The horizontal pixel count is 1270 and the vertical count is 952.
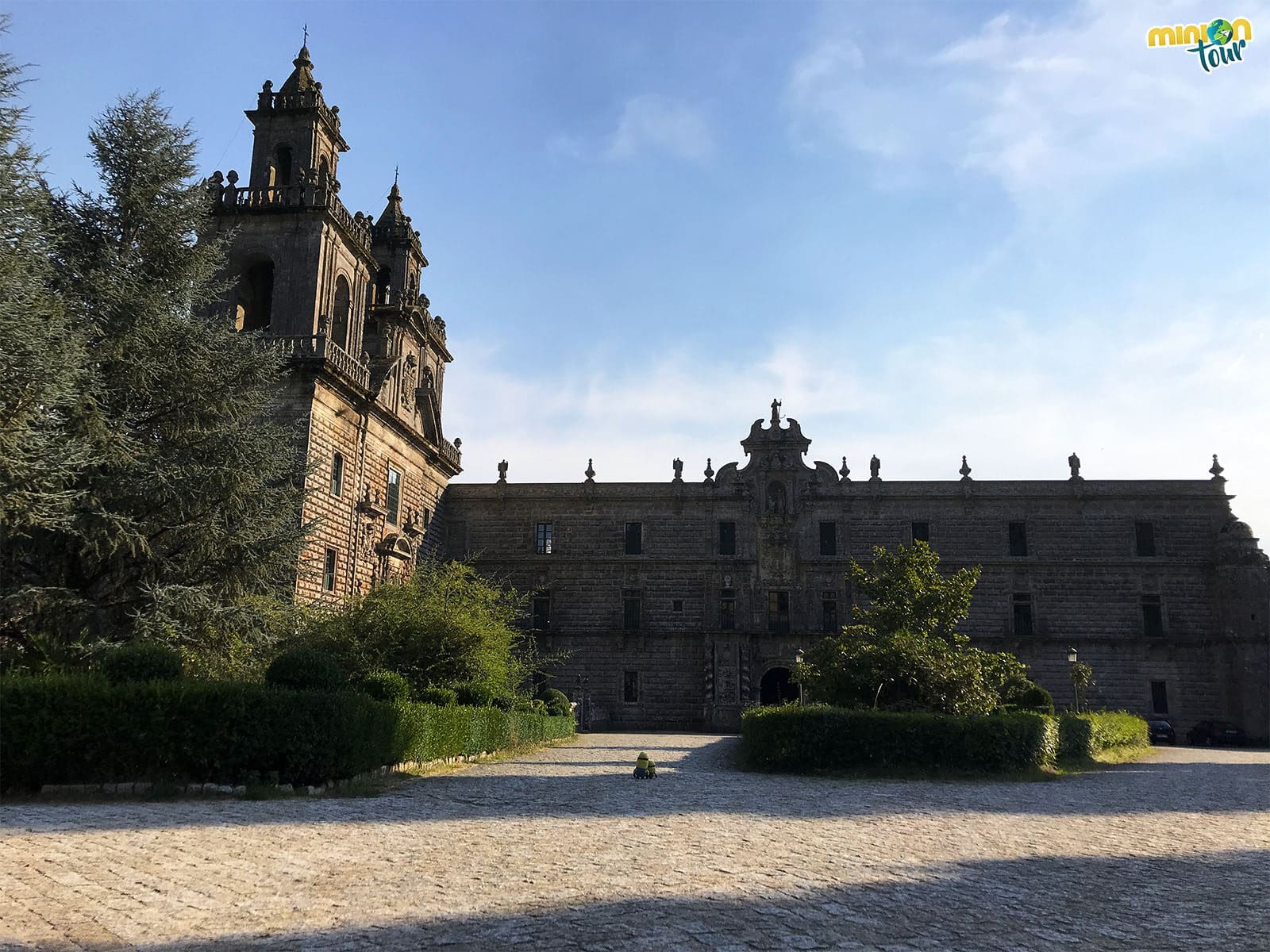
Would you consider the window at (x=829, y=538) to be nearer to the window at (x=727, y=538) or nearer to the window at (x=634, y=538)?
the window at (x=727, y=538)

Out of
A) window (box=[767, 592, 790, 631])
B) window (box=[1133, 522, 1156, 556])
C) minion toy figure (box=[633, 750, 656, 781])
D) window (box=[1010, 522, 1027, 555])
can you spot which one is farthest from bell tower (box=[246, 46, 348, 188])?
window (box=[1133, 522, 1156, 556])

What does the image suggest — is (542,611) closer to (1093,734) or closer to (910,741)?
(1093,734)

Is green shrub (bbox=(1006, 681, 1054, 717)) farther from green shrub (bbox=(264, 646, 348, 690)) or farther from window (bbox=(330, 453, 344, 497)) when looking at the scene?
window (bbox=(330, 453, 344, 497))

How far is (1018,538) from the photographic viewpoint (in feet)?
131

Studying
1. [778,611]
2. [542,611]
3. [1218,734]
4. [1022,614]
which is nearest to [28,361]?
[542,611]

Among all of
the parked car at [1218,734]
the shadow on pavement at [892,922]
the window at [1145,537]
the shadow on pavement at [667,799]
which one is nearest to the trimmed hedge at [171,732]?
the shadow on pavement at [667,799]

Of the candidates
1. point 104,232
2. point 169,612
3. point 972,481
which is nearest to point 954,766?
point 169,612

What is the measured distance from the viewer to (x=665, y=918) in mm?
5953

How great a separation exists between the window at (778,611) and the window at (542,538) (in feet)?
32.6

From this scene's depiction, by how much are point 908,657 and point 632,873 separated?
1302 centimetres

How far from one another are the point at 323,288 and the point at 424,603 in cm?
1151

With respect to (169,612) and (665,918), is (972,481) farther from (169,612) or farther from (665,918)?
(665,918)

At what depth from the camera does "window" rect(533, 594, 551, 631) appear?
40.1 metres

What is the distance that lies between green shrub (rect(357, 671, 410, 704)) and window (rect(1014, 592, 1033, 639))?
101 ft
